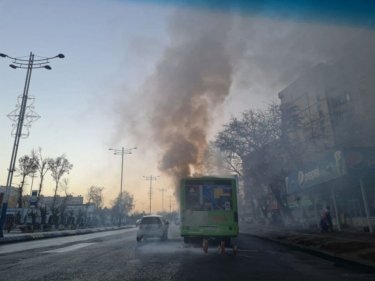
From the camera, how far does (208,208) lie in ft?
47.1

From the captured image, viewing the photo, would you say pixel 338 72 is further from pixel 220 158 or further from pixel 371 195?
pixel 220 158

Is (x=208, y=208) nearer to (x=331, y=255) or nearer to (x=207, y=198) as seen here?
(x=207, y=198)

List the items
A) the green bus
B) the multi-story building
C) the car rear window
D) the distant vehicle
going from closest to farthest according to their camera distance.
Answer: the green bus
the multi-story building
the distant vehicle
the car rear window

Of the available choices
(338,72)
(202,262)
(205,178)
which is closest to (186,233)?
(205,178)

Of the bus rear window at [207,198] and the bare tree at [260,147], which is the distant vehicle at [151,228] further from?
the bare tree at [260,147]

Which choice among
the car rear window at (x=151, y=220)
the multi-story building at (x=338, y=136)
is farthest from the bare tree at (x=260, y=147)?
the car rear window at (x=151, y=220)

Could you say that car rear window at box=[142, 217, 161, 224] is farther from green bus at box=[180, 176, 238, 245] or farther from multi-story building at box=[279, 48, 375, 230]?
multi-story building at box=[279, 48, 375, 230]

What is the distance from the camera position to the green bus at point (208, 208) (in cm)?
1422

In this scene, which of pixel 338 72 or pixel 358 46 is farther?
pixel 338 72

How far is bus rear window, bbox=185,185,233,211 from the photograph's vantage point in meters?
14.4

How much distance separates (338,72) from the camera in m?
23.3

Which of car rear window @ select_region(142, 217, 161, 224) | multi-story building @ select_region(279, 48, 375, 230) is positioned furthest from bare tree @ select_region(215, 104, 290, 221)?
car rear window @ select_region(142, 217, 161, 224)

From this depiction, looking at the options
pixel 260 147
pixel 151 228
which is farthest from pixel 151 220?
pixel 260 147

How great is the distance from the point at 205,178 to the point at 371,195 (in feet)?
42.4
